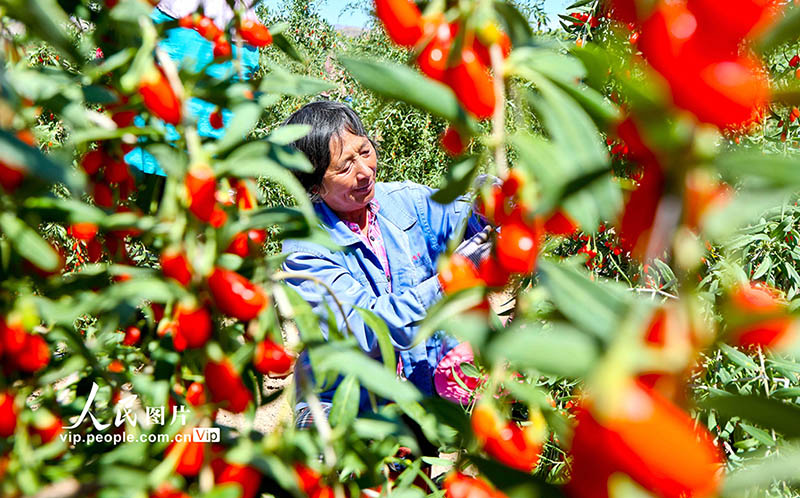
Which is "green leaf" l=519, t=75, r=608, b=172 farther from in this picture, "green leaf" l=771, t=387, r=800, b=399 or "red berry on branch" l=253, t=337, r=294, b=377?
"green leaf" l=771, t=387, r=800, b=399

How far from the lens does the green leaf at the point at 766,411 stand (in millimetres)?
321

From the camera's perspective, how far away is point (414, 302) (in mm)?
1541

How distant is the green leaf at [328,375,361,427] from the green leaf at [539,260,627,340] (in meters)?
0.30

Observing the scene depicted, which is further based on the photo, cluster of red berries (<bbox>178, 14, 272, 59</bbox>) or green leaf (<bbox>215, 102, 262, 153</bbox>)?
cluster of red berries (<bbox>178, 14, 272, 59</bbox>)

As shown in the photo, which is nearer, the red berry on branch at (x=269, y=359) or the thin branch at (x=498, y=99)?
the thin branch at (x=498, y=99)

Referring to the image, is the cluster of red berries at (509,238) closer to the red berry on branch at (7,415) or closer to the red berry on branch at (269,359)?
the red berry on branch at (269,359)

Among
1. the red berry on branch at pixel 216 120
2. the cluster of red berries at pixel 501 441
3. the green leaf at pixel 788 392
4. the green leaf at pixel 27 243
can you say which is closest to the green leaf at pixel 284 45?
the red berry on branch at pixel 216 120

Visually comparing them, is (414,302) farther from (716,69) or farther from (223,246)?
(716,69)

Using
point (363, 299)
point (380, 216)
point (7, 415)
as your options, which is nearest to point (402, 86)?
point (7, 415)

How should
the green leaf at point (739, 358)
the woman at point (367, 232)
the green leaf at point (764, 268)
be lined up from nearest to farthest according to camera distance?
the green leaf at point (739, 358)
the green leaf at point (764, 268)
the woman at point (367, 232)

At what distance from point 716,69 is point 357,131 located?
1.69 m

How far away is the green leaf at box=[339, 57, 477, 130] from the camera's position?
39 cm

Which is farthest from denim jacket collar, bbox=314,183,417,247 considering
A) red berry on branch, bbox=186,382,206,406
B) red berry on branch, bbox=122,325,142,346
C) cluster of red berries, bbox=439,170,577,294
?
cluster of red berries, bbox=439,170,577,294

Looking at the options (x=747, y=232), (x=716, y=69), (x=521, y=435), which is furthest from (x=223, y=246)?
(x=747, y=232)
